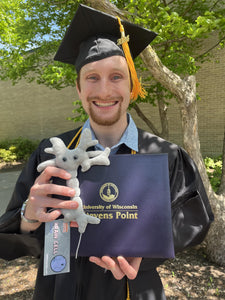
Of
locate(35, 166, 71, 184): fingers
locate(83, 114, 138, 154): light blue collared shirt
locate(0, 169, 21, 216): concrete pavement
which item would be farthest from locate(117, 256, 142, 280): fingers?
locate(0, 169, 21, 216): concrete pavement

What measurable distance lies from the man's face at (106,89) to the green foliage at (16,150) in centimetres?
1209

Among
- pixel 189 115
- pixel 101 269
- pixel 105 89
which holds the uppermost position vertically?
pixel 189 115

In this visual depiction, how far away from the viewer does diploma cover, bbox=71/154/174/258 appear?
1043mm

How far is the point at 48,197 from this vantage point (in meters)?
1.13

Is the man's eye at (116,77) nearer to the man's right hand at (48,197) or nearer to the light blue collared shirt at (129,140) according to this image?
the light blue collared shirt at (129,140)

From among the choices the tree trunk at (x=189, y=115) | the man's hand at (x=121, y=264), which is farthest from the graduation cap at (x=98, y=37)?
the tree trunk at (x=189, y=115)

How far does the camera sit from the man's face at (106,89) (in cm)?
140

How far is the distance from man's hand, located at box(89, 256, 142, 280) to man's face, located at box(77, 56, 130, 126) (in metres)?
0.79

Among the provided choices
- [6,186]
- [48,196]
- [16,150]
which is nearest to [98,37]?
[48,196]

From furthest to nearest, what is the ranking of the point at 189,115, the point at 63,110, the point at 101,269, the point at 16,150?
the point at 63,110 < the point at 16,150 < the point at 189,115 < the point at 101,269

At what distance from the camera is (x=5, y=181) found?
880cm

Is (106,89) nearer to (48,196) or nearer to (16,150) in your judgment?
(48,196)

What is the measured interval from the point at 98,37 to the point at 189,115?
6.43 ft

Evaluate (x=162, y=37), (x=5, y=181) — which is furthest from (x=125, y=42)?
(x=5, y=181)
